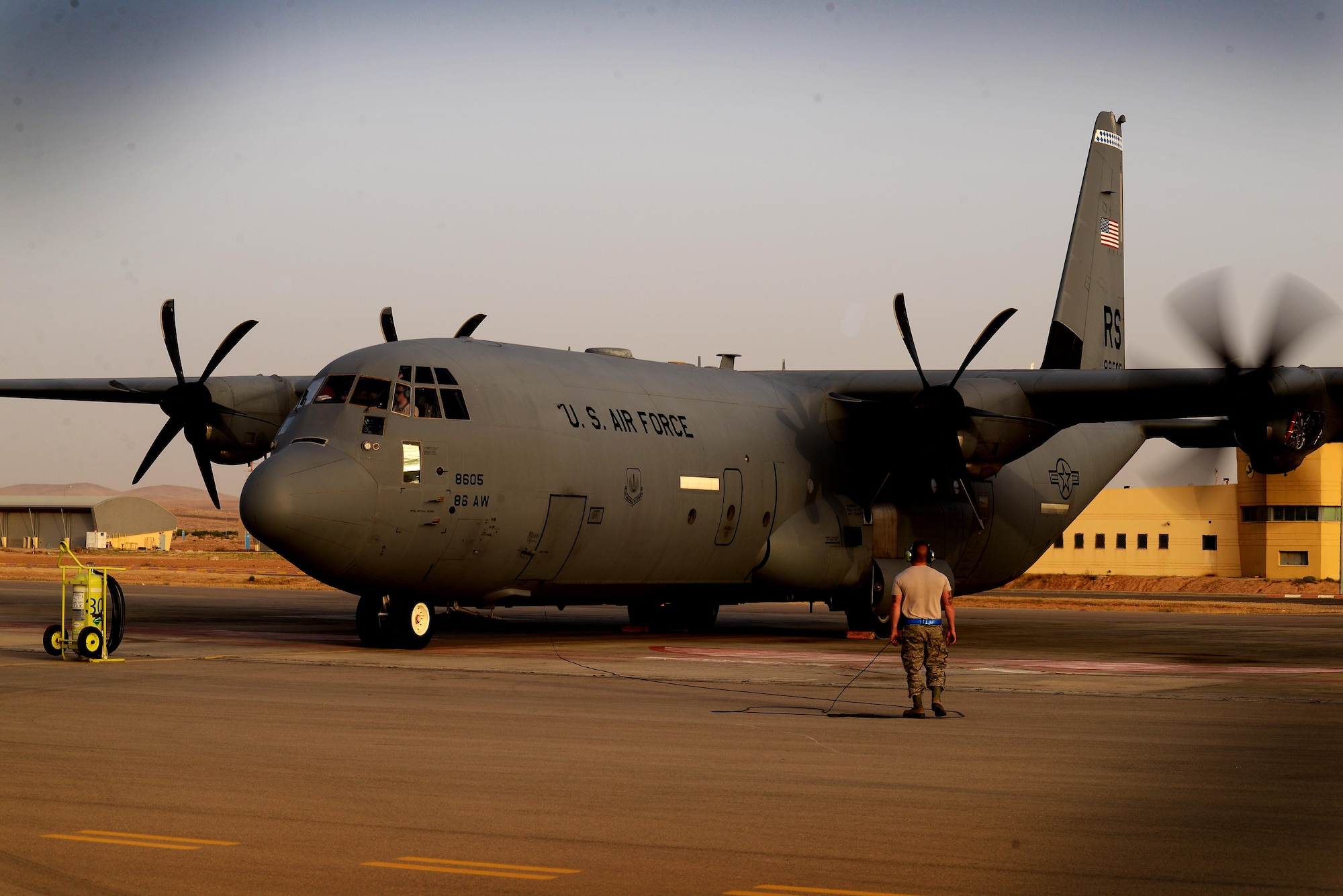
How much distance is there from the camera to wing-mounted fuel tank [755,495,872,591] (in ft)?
83.7

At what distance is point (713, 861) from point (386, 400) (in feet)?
44.8

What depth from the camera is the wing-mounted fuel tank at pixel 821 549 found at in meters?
25.5

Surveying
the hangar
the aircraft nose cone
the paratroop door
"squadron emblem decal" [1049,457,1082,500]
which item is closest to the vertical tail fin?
"squadron emblem decal" [1049,457,1082,500]

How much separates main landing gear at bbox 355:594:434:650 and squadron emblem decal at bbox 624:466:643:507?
11.3ft

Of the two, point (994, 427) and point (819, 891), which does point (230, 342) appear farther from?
point (819, 891)

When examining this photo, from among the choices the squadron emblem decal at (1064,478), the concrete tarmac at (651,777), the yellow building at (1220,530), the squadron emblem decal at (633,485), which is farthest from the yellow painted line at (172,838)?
the yellow building at (1220,530)

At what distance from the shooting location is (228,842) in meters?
7.46

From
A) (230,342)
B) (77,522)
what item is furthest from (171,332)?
(77,522)

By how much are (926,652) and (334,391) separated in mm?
9931

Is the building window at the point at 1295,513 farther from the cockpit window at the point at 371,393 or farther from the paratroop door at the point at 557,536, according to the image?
the cockpit window at the point at 371,393

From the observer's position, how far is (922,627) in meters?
13.7

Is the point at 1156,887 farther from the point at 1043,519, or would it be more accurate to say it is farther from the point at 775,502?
the point at 1043,519

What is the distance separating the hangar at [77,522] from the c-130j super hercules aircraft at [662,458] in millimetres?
79883

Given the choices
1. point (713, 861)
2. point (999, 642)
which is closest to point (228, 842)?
point (713, 861)
